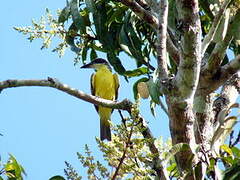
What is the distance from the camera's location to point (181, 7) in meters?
3.14

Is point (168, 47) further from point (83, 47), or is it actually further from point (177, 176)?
point (83, 47)

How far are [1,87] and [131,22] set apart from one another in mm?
1532

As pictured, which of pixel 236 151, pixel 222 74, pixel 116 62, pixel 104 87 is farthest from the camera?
pixel 104 87

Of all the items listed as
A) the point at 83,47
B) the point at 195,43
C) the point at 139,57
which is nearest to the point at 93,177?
the point at 195,43

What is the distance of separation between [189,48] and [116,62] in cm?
186

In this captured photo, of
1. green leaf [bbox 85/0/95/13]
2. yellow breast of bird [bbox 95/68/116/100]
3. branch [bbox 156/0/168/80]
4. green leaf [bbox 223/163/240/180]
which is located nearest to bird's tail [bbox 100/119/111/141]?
yellow breast of bird [bbox 95/68/116/100]

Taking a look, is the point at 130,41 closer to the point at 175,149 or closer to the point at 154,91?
the point at 154,91

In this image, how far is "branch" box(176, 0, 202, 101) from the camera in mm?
3119

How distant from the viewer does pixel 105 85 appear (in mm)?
7199

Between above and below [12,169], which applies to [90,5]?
above

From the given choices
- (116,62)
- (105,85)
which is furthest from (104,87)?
(116,62)

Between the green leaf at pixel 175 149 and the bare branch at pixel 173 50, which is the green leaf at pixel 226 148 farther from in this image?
the bare branch at pixel 173 50

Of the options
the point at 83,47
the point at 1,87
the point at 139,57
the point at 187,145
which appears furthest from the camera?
the point at 83,47

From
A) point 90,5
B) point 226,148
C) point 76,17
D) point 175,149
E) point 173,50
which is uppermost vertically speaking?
point 90,5
